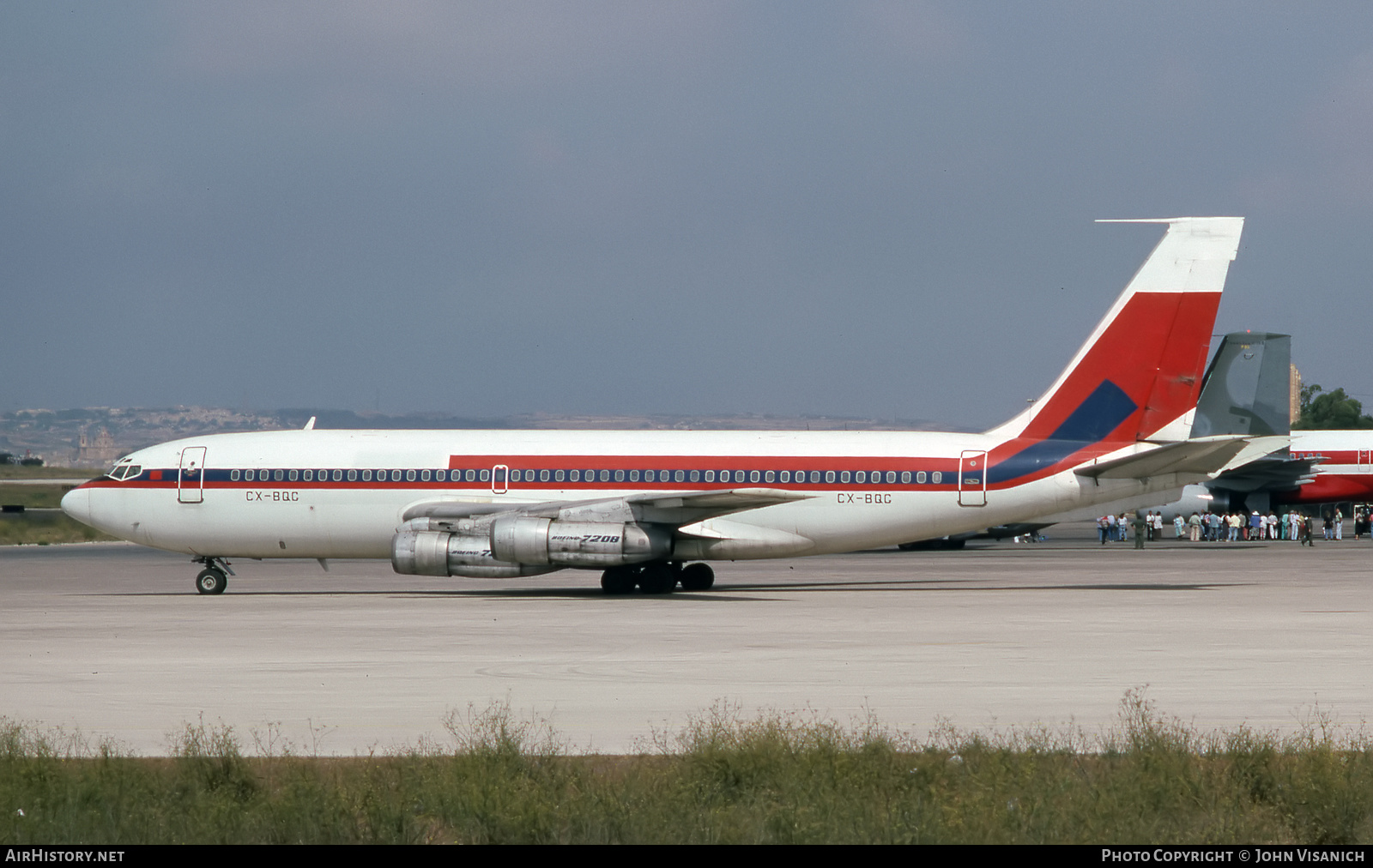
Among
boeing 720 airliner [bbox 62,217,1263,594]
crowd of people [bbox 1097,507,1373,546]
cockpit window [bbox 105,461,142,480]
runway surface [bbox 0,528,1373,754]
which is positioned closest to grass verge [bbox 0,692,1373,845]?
runway surface [bbox 0,528,1373,754]

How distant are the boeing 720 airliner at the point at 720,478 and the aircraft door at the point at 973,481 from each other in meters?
0.04

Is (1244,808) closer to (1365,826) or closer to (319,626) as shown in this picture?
(1365,826)

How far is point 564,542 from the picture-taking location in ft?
93.1

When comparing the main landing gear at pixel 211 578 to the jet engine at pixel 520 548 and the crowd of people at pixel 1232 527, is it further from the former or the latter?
the crowd of people at pixel 1232 527

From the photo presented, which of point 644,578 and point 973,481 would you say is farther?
point 644,578

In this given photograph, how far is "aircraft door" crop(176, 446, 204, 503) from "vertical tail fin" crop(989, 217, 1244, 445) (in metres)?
17.0

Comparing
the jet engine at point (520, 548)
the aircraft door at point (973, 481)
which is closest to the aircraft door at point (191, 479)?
the jet engine at point (520, 548)

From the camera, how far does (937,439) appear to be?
101ft

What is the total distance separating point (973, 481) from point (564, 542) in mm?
8361

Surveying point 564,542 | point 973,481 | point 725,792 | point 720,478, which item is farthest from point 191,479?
point 725,792

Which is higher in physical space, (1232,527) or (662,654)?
(1232,527)

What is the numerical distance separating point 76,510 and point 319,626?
1227cm

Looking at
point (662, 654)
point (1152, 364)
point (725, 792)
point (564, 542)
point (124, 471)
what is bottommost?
point (725, 792)

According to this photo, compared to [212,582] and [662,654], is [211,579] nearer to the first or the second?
[212,582]
